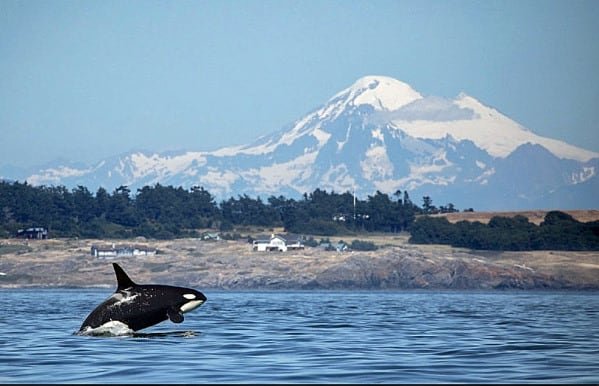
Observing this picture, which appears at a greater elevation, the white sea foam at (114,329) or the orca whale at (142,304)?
the orca whale at (142,304)

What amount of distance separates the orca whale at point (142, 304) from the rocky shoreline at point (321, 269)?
119 m

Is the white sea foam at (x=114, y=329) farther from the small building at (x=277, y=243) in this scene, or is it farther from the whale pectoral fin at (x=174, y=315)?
the small building at (x=277, y=243)

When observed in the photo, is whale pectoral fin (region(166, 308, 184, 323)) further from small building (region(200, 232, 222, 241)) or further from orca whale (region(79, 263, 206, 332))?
small building (region(200, 232, 222, 241))

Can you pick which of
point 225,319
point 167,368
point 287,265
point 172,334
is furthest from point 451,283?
point 167,368

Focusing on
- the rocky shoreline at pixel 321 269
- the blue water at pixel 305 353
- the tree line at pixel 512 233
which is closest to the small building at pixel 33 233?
the rocky shoreline at pixel 321 269

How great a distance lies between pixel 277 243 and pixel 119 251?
69.9 ft

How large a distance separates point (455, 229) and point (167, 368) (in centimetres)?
15581

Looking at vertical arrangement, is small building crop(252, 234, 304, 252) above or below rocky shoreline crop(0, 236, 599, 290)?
above

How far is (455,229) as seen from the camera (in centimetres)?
18350

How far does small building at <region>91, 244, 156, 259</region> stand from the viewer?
171m

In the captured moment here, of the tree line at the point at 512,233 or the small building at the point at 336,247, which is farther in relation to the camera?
the small building at the point at 336,247

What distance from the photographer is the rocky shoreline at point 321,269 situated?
157m

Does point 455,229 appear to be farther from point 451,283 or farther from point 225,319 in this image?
point 225,319

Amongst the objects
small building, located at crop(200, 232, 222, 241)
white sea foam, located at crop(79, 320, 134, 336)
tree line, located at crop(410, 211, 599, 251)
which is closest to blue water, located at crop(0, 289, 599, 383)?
white sea foam, located at crop(79, 320, 134, 336)
